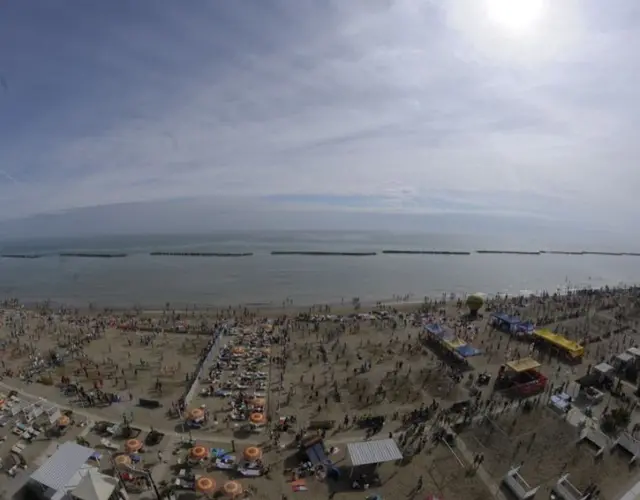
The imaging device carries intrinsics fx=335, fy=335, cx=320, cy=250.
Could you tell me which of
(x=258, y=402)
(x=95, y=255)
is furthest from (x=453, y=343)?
(x=95, y=255)

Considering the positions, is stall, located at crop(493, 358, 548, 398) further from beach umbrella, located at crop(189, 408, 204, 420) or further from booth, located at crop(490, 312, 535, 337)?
beach umbrella, located at crop(189, 408, 204, 420)

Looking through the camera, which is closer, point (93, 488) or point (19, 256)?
point (93, 488)

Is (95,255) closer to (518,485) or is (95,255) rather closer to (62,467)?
(62,467)

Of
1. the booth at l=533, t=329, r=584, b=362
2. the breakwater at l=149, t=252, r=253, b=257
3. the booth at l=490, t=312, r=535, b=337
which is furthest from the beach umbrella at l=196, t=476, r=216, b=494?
the breakwater at l=149, t=252, r=253, b=257

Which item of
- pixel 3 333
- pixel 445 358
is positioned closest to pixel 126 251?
pixel 3 333

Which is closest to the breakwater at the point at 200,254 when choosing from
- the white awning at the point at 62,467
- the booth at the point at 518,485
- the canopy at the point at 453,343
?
the canopy at the point at 453,343

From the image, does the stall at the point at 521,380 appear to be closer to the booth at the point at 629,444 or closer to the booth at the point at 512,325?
the booth at the point at 629,444
